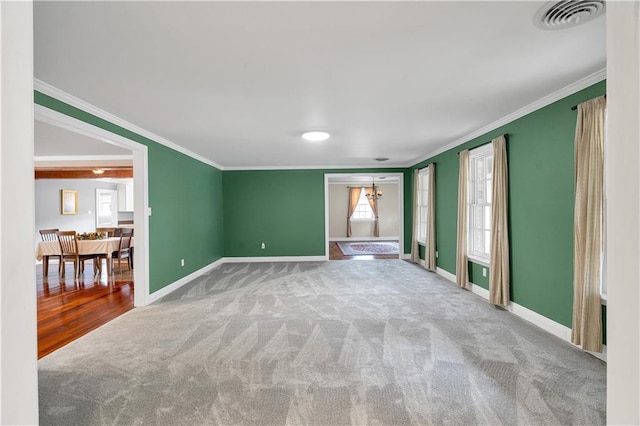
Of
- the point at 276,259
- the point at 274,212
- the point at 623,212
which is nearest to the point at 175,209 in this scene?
the point at 274,212

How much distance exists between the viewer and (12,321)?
874 millimetres

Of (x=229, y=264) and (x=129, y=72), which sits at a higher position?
(x=129, y=72)

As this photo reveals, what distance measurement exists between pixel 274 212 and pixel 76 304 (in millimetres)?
4529

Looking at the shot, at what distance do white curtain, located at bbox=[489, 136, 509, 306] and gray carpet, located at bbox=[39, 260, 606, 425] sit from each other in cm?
27

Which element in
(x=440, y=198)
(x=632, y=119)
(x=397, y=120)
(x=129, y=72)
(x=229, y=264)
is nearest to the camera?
(x=632, y=119)

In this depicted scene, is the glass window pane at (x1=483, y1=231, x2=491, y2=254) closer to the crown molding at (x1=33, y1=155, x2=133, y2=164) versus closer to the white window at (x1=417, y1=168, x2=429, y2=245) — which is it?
the white window at (x1=417, y1=168, x2=429, y2=245)

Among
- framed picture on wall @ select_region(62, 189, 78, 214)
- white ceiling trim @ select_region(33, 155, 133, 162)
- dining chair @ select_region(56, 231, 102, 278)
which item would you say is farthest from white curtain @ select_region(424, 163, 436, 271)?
Answer: framed picture on wall @ select_region(62, 189, 78, 214)

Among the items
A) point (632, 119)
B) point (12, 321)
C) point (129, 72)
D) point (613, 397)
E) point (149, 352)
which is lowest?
point (149, 352)

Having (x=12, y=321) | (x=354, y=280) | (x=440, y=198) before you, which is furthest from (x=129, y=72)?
(x=440, y=198)

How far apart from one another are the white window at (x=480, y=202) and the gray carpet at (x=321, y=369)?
1044mm

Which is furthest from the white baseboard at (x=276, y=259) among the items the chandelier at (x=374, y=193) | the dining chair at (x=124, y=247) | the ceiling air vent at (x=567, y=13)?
the ceiling air vent at (x=567, y=13)

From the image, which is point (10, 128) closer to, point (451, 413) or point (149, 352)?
point (451, 413)

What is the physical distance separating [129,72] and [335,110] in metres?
2.00

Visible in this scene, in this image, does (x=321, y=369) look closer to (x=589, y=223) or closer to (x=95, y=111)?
(x=589, y=223)
